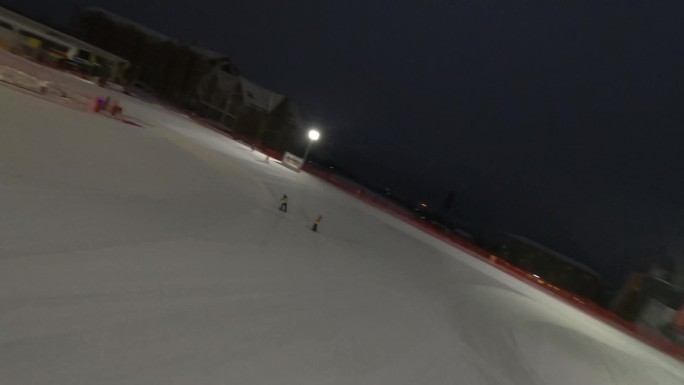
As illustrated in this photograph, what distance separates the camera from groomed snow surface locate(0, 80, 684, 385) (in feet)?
10.1

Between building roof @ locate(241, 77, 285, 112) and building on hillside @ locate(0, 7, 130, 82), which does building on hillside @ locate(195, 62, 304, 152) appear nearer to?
building roof @ locate(241, 77, 285, 112)

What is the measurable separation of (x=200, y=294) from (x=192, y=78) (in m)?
36.7

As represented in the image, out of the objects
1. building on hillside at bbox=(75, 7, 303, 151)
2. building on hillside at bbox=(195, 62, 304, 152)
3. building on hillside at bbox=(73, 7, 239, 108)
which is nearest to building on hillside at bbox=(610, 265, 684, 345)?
building on hillside at bbox=(195, 62, 304, 152)

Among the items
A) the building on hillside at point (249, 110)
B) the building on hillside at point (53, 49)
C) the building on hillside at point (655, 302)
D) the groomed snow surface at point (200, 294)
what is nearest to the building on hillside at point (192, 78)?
the building on hillside at point (249, 110)

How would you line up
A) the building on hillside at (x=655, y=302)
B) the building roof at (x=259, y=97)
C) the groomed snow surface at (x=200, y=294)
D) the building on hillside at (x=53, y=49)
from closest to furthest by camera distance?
the groomed snow surface at (x=200, y=294), the building on hillside at (x=655, y=302), the building on hillside at (x=53, y=49), the building roof at (x=259, y=97)

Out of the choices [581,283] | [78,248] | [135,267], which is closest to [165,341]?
[135,267]

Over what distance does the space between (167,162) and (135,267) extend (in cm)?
522

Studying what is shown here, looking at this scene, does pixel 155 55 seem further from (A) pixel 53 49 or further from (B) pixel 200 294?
(B) pixel 200 294

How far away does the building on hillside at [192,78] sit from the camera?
33500mm

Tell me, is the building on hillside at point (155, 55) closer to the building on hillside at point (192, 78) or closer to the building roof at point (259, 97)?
the building on hillside at point (192, 78)

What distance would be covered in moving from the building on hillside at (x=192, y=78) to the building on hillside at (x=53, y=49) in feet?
25.6

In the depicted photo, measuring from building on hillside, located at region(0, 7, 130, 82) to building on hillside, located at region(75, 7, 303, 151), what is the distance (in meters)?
7.82

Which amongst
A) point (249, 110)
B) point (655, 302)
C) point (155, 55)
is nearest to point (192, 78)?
point (155, 55)

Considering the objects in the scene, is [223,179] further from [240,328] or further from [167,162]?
[240,328]
